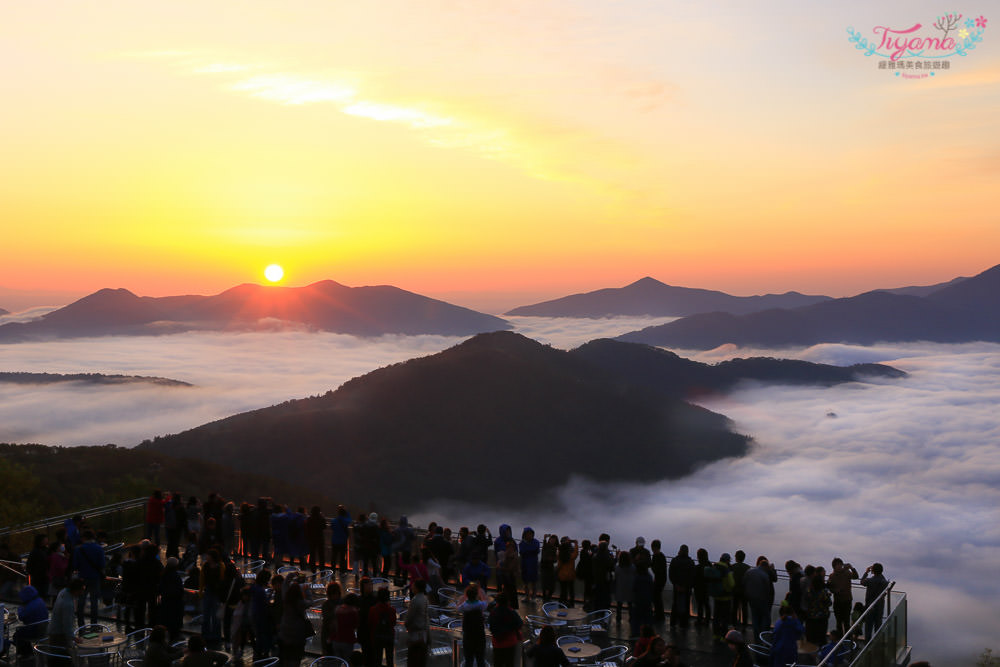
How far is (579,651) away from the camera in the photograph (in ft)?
36.0

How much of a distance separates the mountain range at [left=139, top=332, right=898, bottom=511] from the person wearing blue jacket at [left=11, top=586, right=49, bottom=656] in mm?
103368

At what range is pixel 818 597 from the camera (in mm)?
11898

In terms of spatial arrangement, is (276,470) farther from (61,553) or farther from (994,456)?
(994,456)

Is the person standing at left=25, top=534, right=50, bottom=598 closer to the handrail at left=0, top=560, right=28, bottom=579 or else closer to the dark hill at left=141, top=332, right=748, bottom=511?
the handrail at left=0, top=560, right=28, bottom=579

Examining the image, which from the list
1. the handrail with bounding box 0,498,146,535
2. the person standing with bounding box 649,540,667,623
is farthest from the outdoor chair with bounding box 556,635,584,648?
the handrail with bounding box 0,498,146,535

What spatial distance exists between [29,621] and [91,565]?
85.1 inches

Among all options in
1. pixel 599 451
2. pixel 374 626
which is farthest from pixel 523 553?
pixel 599 451

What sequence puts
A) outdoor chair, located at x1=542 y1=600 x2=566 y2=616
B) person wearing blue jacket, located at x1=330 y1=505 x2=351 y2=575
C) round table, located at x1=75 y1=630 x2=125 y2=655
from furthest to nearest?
1. person wearing blue jacket, located at x1=330 y1=505 x2=351 y2=575
2. outdoor chair, located at x1=542 y1=600 x2=566 y2=616
3. round table, located at x1=75 y1=630 x2=125 y2=655

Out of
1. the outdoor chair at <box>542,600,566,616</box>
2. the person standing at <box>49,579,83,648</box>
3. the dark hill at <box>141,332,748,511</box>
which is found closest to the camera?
the person standing at <box>49,579,83,648</box>

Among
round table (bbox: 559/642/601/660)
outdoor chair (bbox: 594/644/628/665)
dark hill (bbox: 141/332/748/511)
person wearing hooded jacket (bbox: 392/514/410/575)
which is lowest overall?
dark hill (bbox: 141/332/748/511)

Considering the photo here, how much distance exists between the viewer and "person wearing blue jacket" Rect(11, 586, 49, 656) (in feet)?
34.7

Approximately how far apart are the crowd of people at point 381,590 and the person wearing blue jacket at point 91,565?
0.02 metres

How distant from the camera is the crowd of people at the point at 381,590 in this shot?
34.2ft

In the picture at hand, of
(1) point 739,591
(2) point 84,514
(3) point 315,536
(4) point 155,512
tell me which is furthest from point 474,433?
(1) point 739,591
